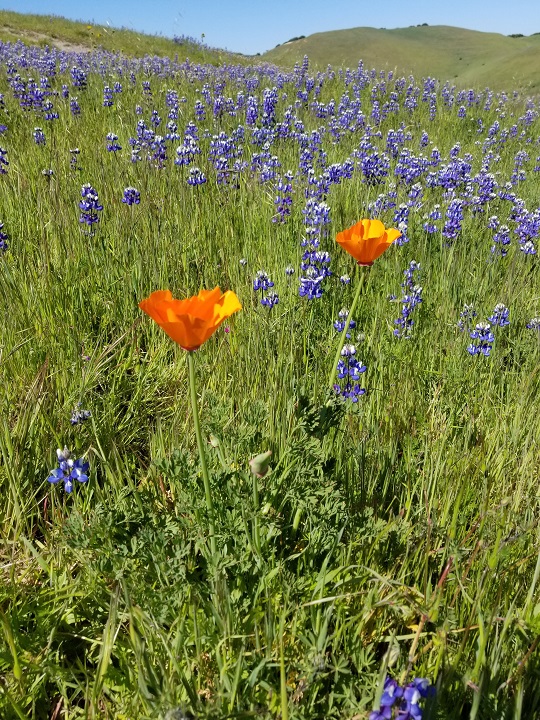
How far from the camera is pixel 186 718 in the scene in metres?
0.75

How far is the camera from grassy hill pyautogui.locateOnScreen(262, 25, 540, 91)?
21886 mm

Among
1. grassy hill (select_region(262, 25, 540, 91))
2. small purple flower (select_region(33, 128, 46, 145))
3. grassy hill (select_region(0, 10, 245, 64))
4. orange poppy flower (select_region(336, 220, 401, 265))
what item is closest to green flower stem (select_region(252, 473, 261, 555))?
orange poppy flower (select_region(336, 220, 401, 265))

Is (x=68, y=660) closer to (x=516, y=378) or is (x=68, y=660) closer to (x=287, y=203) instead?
(x=516, y=378)

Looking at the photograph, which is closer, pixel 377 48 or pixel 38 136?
pixel 38 136

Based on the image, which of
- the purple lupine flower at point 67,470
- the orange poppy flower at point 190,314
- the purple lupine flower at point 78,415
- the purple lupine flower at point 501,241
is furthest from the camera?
the purple lupine flower at point 501,241

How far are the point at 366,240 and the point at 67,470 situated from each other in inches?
46.4

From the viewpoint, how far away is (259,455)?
1.21 meters

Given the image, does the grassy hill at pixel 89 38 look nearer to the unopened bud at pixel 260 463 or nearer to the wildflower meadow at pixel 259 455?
the wildflower meadow at pixel 259 455

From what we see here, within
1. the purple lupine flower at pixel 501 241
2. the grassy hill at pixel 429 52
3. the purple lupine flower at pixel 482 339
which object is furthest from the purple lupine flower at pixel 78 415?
the grassy hill at pixel 429 52

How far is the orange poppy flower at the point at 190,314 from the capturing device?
3.32 ft

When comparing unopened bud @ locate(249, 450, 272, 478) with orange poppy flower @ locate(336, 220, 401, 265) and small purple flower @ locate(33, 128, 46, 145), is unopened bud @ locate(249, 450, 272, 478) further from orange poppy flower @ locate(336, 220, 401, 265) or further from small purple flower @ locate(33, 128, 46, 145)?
small purple flower @ locate(33, 128, 46, 145)

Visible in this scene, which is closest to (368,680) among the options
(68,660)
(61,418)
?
(68,660)

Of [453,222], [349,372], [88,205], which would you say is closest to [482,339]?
[349,372]

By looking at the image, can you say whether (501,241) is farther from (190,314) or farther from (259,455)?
(190,314)
